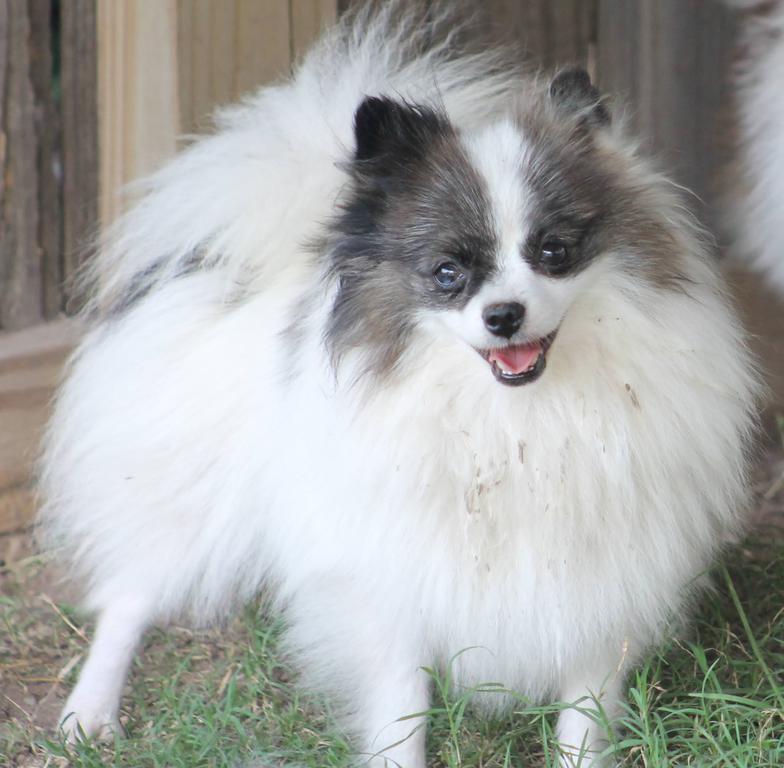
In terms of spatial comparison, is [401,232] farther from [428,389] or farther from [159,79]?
[159,79]

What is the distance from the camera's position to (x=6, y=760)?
112 inches

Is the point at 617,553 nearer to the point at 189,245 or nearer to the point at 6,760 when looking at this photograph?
the point at 189,245

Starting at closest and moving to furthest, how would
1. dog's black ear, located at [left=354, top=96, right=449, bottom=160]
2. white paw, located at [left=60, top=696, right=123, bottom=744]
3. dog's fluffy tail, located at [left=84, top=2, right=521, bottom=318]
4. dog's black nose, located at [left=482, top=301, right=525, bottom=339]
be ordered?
dog's black nose, located at [left=482, top=301, right=525, bottom=339], dog's black ear, located at [left=354, top=96, right=449, bottom=160], dog's fluffy tail, located at [left=84, top=2, right=521, bottom=318], white paw, located at [left=60, top=696, right=123, bottom=744]

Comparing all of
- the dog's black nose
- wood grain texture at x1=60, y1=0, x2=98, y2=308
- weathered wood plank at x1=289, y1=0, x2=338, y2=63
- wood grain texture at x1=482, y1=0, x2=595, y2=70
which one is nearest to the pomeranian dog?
the dog's black nose

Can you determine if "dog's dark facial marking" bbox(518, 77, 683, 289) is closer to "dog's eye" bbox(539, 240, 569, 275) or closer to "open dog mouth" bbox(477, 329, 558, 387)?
"dog's eye" bbox(539, 240, 569, 275)

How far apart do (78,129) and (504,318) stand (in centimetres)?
206

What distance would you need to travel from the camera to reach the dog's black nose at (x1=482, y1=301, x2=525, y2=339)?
2.15m

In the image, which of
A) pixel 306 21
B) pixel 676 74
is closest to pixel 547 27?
pixel 676 74

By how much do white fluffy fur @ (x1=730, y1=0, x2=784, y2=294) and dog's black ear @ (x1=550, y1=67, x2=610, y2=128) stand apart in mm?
538

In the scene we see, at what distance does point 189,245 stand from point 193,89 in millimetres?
714

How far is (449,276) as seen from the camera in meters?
2.30

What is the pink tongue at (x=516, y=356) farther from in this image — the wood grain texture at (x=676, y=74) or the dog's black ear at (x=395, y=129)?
the wood grain texture at (x=676, y=74)

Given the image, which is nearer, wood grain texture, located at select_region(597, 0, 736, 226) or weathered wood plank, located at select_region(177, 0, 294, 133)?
weathered wood plank, located at select_region(177, 0, 294, 133)

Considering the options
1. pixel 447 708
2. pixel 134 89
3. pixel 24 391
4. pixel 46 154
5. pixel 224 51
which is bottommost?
pixel 447 708
